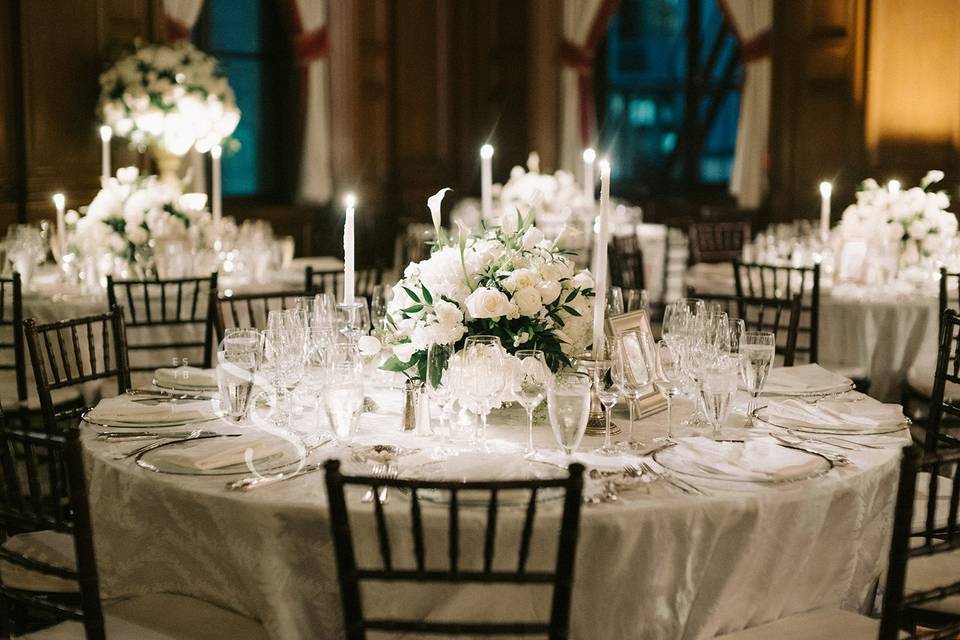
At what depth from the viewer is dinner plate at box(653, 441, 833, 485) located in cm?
221

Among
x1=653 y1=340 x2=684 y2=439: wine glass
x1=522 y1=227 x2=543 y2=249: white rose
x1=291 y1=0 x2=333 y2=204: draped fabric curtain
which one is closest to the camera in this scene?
x1=653 y1=340 x2=684 y2=439: wine glass

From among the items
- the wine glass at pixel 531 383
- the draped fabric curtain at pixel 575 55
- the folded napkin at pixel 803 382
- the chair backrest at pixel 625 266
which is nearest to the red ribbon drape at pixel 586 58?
the draped fabric curtain at pixel 575 55

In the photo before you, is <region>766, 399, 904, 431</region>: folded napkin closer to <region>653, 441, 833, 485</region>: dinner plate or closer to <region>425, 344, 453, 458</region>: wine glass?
<region>653, 441, 833, 485</region>: dinner plate

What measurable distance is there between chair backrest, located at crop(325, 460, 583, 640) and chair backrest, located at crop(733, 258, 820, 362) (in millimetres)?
2407

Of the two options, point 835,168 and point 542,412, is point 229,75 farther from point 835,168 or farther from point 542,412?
point 542,412

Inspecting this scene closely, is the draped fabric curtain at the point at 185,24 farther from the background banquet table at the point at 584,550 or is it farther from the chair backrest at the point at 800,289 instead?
the background banquet table at the point at 584,550

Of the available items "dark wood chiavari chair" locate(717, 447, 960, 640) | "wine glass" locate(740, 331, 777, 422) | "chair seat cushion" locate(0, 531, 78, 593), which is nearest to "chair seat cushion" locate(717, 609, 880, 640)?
"dark wood chiavari chair" locate(717, 447, 960, 640)

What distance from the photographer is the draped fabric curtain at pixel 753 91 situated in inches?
346

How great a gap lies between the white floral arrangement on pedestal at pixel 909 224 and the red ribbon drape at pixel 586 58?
4234mm

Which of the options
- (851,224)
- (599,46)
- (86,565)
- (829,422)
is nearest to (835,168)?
(599,46)

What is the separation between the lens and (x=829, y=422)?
2.64m

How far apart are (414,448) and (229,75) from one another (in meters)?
6.64

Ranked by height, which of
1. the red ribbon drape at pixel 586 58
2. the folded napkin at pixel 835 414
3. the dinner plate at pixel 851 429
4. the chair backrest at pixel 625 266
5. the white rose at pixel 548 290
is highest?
the red ribbon drape at pixel 586 58

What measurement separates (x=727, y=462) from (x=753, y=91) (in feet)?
23.2
